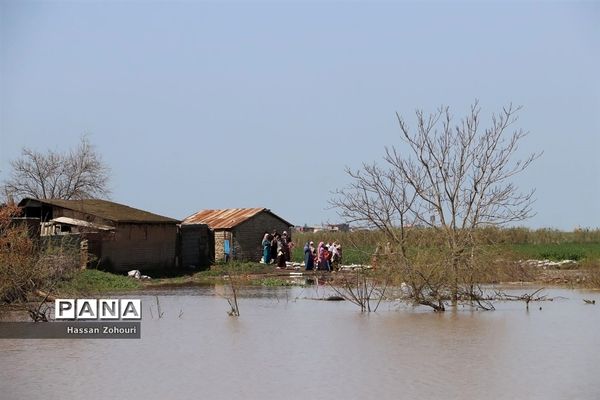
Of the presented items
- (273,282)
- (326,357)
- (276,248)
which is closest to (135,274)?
(273,282)

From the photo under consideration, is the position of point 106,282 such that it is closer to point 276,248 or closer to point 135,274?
point 135,274

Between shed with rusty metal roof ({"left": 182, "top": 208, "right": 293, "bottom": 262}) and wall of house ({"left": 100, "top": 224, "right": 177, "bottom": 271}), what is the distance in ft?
8.69

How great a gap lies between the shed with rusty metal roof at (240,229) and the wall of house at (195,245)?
352 mm

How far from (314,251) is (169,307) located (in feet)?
50.1

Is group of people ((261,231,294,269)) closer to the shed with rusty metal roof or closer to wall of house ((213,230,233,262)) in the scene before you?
the shed with rusty metal roof

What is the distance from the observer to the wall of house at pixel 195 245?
37.0 meters

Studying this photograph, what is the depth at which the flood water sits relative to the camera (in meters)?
13.1

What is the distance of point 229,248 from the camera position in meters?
38.2

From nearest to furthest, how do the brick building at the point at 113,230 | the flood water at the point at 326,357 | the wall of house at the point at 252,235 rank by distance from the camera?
the flood water at the point at 326,357 → the brick building at the point at 113,230 → the wall of house at the point at 252,235

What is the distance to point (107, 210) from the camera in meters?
34.8

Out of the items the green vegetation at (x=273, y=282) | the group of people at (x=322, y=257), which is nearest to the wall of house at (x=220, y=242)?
the group of people at (x=322, y=257)

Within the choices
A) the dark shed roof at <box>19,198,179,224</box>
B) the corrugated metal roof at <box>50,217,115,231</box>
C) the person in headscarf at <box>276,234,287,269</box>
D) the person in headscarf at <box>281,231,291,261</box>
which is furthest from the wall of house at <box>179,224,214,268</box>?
the corrugated metal roof at <box>50,217,115,231</box>

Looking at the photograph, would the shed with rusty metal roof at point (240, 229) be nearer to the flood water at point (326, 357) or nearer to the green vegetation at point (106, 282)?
the green vegetation at point (106, 282)

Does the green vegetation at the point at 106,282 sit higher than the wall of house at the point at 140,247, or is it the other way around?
the wall of house at the point at 140,247
